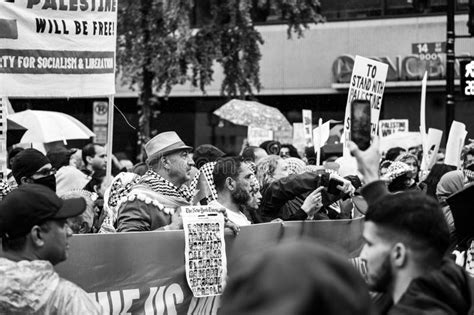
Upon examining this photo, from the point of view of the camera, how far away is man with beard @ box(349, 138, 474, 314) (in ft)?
11.0

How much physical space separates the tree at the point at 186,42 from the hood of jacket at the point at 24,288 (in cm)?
2023

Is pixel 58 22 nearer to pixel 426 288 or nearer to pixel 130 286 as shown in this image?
pixel 130 286

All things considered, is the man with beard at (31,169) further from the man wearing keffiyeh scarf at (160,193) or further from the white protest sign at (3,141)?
the man wearing keffiyeh scarf at (160,193)

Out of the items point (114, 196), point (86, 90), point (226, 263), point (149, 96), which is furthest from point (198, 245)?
point (149, 96)

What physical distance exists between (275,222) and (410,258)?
3.77 meters

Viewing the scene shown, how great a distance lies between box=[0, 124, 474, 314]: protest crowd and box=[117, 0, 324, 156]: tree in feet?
46.7

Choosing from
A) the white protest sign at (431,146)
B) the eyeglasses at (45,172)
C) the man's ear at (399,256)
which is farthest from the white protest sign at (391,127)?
the man's ear at (399,256)

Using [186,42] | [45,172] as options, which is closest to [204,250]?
[45,172]

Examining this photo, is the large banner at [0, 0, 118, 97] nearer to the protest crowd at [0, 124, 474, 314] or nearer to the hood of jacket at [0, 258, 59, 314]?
the protest crowd at [0, 124, 474, 314]

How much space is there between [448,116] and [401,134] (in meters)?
0.89

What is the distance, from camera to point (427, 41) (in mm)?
29188

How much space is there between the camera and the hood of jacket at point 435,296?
131 inches

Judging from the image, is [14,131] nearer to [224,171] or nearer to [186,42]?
[224,171]

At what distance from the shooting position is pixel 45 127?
15281 mm
